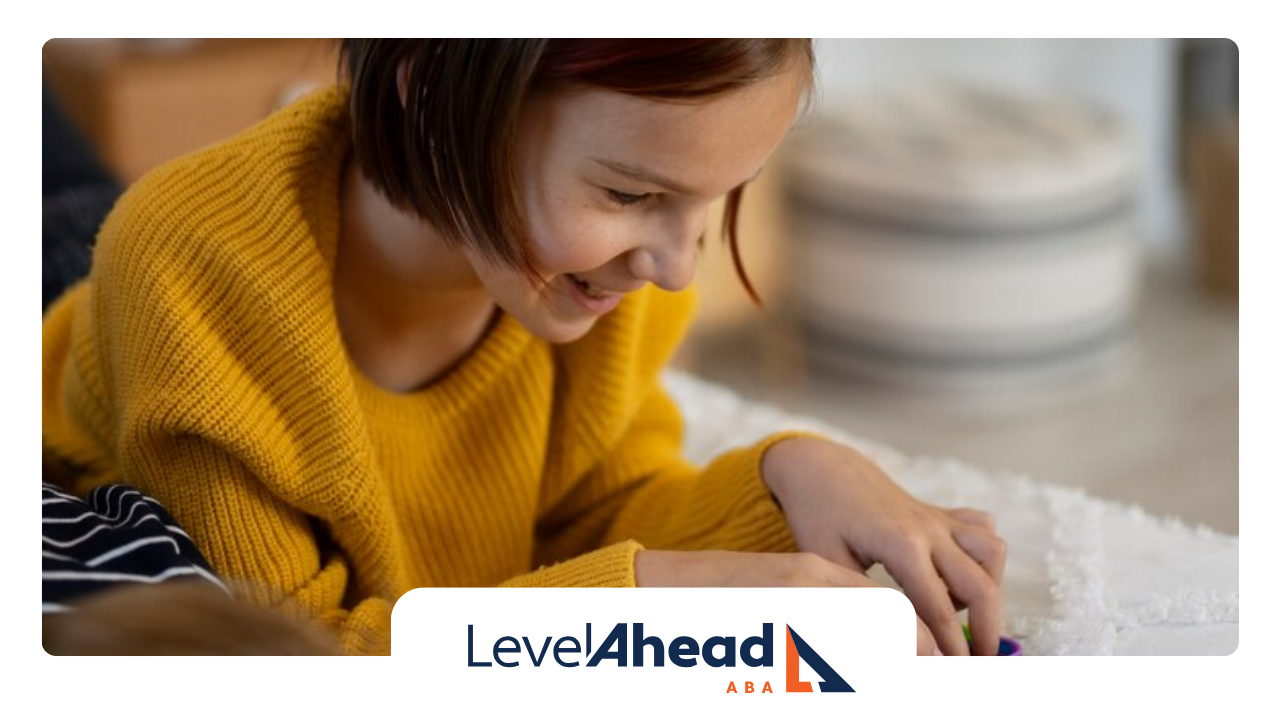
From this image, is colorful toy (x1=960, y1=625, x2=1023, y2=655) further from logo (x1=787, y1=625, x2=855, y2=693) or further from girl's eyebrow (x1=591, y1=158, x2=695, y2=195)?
girl's eyebrow (x1=591, y1=158, x2=695, y2=195)

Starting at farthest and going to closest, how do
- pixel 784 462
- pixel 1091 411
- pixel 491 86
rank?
pixel 1091 411, pixel 784 462, pixel 491 86

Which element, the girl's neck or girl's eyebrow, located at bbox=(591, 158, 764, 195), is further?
the girl's neck

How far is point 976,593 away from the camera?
567 mm


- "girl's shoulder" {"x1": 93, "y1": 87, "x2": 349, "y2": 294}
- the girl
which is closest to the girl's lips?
the girl

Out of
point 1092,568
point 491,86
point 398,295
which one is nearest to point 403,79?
point 491,86

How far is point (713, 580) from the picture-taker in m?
0.54

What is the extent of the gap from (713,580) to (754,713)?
5 centimetres

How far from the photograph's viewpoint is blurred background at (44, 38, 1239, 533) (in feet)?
4.59

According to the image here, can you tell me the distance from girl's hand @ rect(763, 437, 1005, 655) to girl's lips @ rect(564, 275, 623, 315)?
0.10 m

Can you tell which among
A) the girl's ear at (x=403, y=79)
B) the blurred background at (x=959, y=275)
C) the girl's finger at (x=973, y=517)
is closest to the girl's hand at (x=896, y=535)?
the girl's finger at (x=973, y=517)

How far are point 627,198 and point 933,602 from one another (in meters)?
0.19

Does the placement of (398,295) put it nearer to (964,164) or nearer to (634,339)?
(634,339)

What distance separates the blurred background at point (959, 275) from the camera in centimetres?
140
